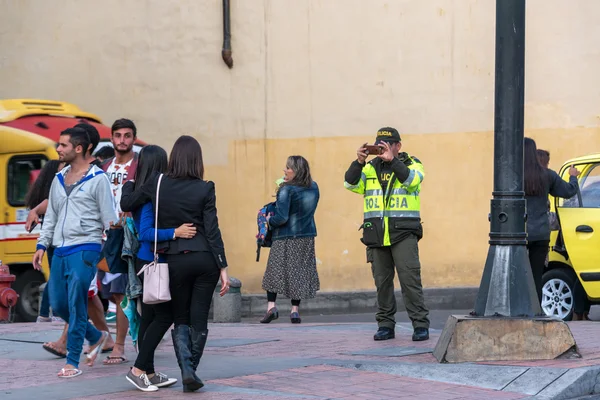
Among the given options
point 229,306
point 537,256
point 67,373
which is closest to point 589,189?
point 537,256

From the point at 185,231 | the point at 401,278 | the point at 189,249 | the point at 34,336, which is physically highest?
the point at 185,231

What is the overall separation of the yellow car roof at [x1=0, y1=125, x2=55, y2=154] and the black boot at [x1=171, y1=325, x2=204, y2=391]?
8593mm

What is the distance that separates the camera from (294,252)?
43.1ft

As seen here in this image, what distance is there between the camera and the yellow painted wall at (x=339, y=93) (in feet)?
53.8

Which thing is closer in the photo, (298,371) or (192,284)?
(192,284)

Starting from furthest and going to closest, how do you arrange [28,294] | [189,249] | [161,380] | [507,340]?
[28,294], [507,340], [161,380], [189,249]

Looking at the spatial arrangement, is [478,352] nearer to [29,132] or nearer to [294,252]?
[294,252]

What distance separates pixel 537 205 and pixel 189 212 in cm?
475

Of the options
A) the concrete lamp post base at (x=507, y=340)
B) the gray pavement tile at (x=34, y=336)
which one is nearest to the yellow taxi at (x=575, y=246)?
the concrete lamp post base at (x=507, y=340)

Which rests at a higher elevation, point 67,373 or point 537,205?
point 537,205

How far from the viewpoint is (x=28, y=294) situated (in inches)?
611

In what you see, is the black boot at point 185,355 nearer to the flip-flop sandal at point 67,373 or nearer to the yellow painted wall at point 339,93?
the flip-flop sandal at point 67,373

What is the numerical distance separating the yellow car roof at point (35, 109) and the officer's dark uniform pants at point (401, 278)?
24.7 ft

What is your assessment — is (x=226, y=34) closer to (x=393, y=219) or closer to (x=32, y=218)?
(x=32, y=218)
